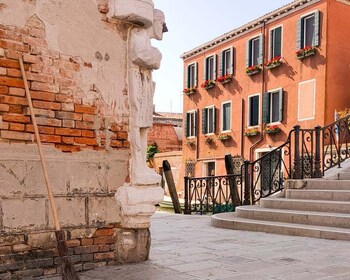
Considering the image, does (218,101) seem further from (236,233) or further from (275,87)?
(236,233)

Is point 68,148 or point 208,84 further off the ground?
point 208,84

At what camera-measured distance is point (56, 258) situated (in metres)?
3.82

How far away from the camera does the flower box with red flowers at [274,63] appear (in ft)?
62.4

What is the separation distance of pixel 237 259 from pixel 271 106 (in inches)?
627

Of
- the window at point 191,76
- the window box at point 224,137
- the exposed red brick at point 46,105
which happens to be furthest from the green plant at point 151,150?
the exposed red brick at point 46,105

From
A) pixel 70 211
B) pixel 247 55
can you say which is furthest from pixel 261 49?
pixel 70 211

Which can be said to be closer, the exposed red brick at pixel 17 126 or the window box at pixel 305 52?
the exposed red brick at pixel 17 126

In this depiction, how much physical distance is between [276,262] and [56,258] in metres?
2.09

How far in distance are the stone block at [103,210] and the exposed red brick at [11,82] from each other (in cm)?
122

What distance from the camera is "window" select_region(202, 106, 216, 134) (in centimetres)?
2327

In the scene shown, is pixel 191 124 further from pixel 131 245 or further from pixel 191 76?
pixel 131 245

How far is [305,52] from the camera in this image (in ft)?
58.1

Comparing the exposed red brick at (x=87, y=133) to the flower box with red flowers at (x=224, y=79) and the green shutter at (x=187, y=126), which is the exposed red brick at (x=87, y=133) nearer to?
the flower box with red flowers at (x=224, y=79)

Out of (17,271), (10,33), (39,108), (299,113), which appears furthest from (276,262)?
(299,113)
